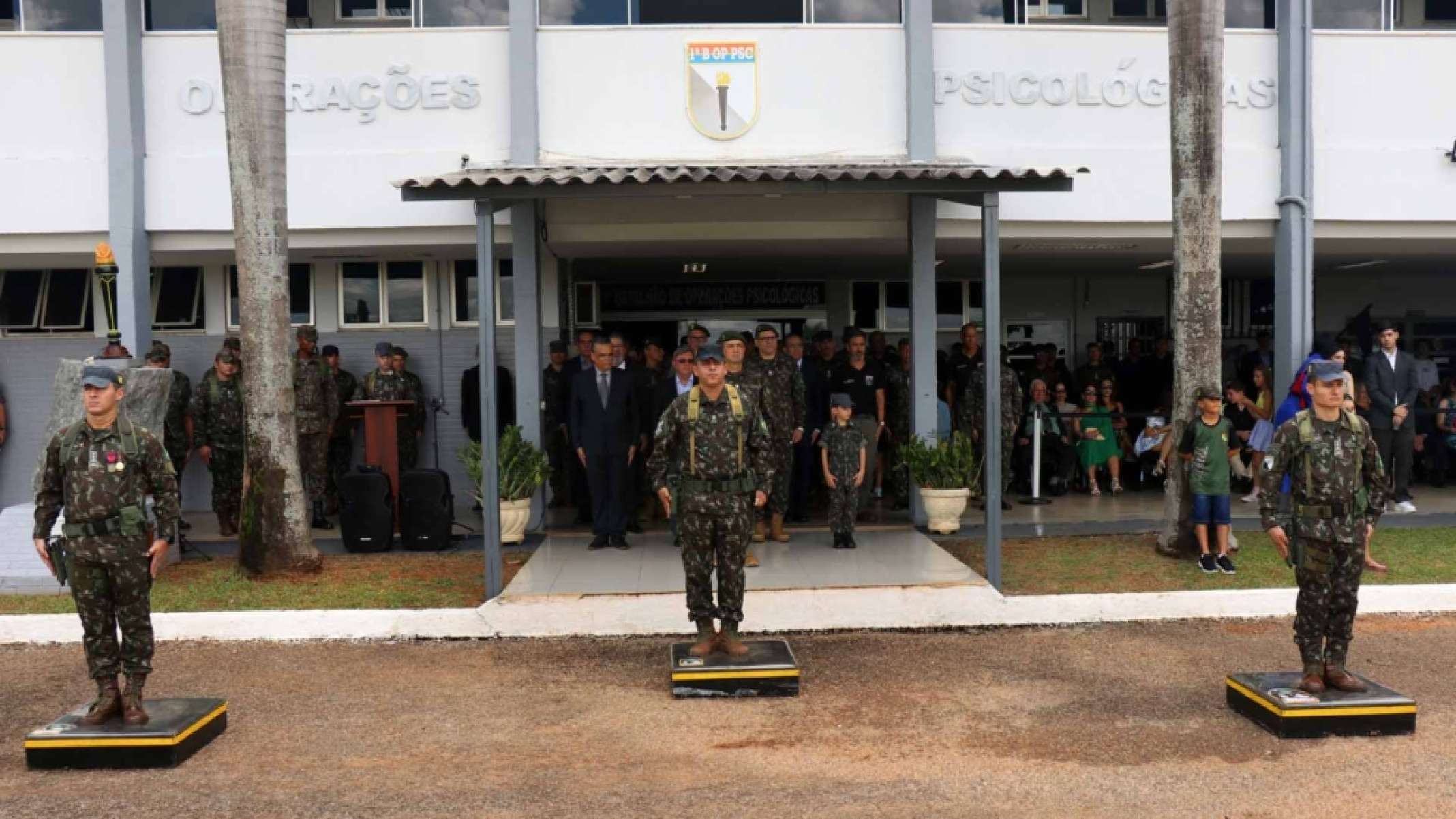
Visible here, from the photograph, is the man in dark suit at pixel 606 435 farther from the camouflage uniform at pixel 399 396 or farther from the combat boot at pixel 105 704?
the combat boot at pixel 105 704

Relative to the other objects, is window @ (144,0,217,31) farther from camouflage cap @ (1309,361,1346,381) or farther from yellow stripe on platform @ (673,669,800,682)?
camouflage cap @ (1309,361,1346,381)

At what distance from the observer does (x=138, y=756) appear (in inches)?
215

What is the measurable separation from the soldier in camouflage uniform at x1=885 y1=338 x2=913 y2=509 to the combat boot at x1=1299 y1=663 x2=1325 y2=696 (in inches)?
241

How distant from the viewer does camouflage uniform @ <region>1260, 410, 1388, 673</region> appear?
5805 millimetres

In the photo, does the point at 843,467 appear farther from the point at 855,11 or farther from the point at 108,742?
the point at 108,742

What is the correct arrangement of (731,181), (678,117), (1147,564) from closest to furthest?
(731,181)
(1147,564)
(678,117)

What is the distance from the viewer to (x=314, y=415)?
11.6 meters

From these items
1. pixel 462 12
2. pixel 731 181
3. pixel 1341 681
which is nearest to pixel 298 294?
pixel 462 12

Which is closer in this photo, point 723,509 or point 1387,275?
point 723,509

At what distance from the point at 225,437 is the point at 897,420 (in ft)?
22.2

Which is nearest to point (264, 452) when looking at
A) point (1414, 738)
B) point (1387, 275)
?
point (1414, 738)

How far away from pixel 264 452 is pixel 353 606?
1722 mm

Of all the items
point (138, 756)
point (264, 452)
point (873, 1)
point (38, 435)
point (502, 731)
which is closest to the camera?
point (138, 756)

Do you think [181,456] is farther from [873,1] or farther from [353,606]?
[873,1]
